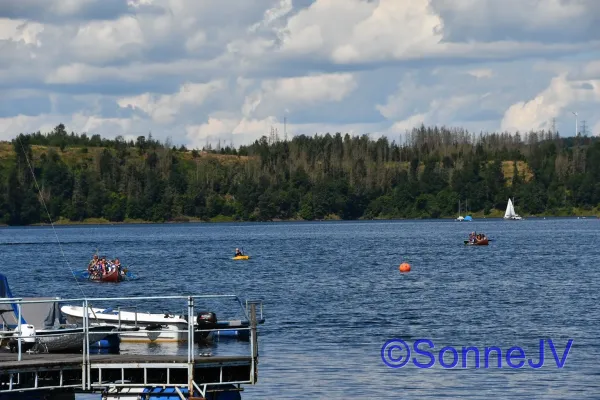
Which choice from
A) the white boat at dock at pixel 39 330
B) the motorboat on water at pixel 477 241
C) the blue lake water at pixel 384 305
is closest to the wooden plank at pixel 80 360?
the white boat at dock at pixel 39 330

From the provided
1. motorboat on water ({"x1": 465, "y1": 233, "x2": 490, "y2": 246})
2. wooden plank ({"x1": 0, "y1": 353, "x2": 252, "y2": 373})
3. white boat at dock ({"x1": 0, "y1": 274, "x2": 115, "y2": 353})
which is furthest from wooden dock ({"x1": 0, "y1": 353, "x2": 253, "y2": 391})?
motorboat on water ({"x1": 465, "y1": 233, "x2": 490, "y2": 246})

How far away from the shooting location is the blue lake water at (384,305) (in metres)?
46.2

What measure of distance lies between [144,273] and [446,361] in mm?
73761

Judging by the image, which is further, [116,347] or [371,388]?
[116,347]

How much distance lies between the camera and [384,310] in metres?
76.4

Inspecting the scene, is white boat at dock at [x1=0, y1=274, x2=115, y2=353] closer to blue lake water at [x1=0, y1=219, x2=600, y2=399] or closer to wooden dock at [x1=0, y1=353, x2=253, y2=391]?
wooden dock at [x1=0, y1=353, x2=253, y2=391]

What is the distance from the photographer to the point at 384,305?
3152 inches

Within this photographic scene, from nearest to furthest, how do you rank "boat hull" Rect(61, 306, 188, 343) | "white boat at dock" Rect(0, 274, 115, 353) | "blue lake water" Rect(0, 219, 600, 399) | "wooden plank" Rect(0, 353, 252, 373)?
"wooden plank" Rect(0, 353, 252, 373) → "white boat at dock" Rect(0, 274, 115, 353) → "blue lake water" Rect(0, 219, 600, 399) → "boat hull" Rect(61, 306, 188, 343)

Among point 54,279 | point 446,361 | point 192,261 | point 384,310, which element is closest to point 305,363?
point 446,361

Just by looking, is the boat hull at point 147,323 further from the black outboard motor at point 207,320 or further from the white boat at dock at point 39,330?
the white boat at dock at point 39,330

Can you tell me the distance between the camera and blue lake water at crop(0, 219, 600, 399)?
152 feet

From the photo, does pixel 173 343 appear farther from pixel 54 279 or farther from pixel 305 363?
pixel 54 279

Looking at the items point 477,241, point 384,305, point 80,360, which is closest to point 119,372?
point 80,360

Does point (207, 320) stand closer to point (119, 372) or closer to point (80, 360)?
point (119, 372)
